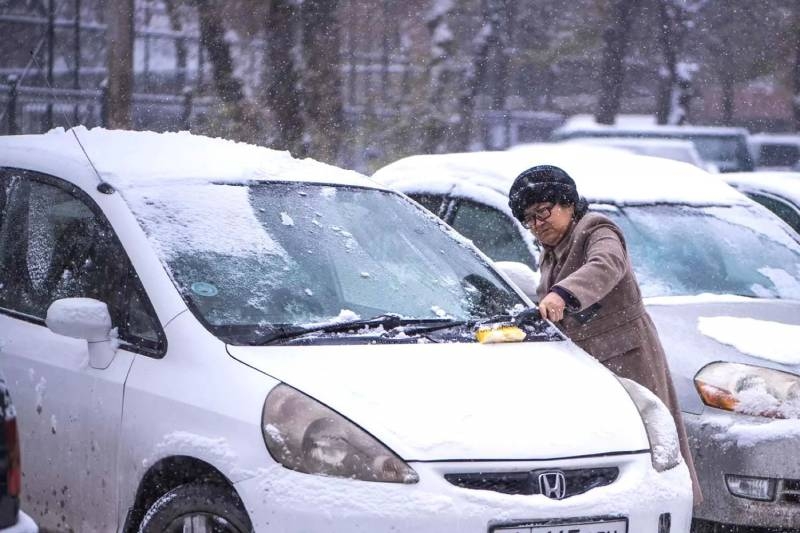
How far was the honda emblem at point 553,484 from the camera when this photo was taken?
12.0 feet

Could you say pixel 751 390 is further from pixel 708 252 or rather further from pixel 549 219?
pixel 708 252

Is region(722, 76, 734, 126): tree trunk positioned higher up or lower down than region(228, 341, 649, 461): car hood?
higher up

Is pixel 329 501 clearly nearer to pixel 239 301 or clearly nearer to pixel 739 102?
pixel 239 301

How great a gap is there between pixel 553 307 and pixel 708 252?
232cm

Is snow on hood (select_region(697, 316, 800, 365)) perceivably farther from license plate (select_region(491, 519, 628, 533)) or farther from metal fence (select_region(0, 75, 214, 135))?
metal fence (select_region(0, 75, 214, 135))

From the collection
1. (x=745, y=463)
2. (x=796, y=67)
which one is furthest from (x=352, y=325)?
(x=796, y=67)

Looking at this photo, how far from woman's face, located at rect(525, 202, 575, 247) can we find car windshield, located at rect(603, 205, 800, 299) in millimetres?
1197

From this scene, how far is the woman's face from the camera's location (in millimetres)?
5008

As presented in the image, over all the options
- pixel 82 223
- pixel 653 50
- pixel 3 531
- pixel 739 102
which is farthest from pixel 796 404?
pixel 739 102

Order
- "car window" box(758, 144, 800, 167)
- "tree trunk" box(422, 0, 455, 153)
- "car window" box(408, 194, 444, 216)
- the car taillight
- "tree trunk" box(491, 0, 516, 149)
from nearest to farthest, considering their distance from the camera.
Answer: the car taillight < "car window" box(408, 194, 444, 216) < "tree trunk" box(422, 0, 455, 153) < "tree trunk" box(491, 0, 516, 149) < "car window" box(758, 144, 800, 167)

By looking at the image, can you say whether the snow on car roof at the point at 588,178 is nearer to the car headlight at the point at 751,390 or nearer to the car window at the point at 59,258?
the car headlight at the point at 751,390

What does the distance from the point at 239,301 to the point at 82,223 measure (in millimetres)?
766

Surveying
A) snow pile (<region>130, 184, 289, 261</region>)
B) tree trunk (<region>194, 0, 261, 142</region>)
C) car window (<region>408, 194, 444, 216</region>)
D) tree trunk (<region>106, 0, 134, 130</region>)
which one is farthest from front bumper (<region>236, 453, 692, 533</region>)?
tree trunk (<region>106, 0, 134, 130</region>)

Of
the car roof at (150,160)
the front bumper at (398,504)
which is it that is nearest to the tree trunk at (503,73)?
the car roof at (150,160)
